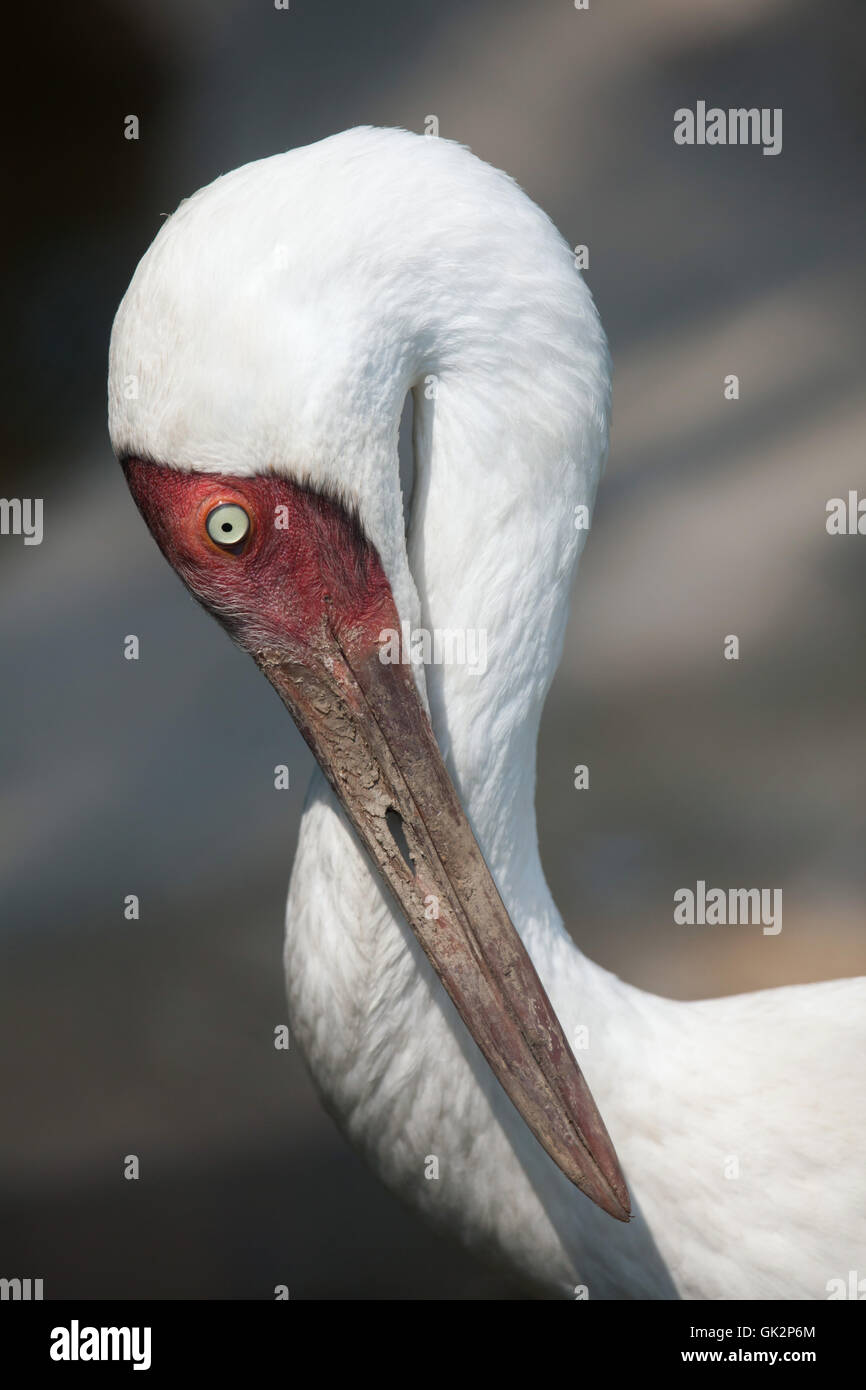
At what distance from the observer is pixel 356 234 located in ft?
4.50

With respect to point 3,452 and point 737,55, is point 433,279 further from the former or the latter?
point 737,55

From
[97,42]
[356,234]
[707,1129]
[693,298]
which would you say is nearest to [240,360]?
[356,234]

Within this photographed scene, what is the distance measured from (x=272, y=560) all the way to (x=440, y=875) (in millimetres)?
407

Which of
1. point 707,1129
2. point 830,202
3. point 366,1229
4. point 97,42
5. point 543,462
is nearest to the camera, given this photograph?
point 543,462

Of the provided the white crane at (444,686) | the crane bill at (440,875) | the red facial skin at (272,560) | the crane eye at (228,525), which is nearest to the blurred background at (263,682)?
the white crane at (444,686)

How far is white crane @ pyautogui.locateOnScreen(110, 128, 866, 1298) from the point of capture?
1363mm

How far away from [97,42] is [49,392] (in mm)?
999

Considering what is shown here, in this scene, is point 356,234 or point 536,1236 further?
point 536,1236

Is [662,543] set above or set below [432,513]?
above

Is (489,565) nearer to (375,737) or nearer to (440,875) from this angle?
(375,737)

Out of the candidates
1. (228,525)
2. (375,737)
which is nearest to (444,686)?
(375,737)

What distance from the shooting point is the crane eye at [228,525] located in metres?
1.41

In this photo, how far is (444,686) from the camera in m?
1.58

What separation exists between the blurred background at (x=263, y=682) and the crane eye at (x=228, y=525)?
6.67 ft
